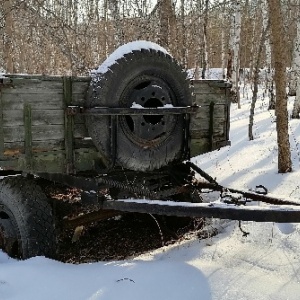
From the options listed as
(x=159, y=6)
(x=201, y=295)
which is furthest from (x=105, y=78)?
(x=159, y=6)

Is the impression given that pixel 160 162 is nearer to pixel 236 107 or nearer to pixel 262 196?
pixel 262 196

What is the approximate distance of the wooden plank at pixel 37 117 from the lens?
158 inches

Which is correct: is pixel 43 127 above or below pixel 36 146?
above

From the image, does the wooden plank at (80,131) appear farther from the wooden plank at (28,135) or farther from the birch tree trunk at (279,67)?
the birch tree trunk at (279,67)

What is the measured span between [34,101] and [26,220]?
1.12 meters

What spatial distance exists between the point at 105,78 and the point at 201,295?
7.06 feet

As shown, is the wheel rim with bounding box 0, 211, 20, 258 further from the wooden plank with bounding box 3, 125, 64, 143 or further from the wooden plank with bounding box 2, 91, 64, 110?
the wooden plank with bounding box 2, 91, 64, 110

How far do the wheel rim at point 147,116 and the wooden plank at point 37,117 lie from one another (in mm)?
614

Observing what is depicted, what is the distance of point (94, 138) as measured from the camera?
4391 mm

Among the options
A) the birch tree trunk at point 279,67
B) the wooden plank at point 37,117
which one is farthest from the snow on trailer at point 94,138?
the birch tree trunk at point 279,67

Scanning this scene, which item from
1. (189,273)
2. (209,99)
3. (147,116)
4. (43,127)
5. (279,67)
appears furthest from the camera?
(279,67)

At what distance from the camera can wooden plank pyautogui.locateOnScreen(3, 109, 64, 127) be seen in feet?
13.2

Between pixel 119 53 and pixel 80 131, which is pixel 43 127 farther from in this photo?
pixel 119 53

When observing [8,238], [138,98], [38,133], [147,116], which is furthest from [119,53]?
[8,238]
